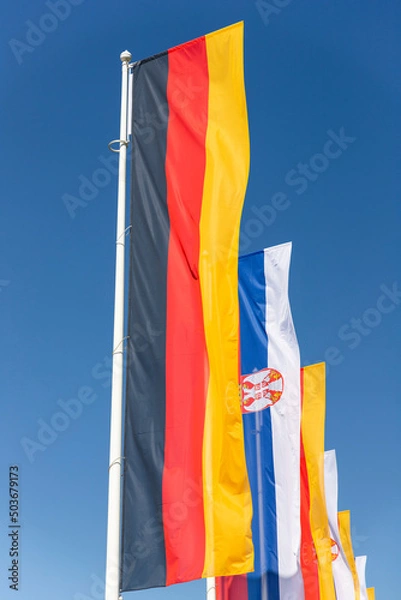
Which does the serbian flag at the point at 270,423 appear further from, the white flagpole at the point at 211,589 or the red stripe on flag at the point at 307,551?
the red stripe on flag at the point at 307,551

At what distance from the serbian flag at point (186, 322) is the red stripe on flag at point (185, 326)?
0.01 meters

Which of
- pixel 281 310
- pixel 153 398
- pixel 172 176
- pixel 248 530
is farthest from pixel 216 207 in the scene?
pixel 281 310

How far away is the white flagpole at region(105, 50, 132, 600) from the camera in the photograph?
25.8 ft

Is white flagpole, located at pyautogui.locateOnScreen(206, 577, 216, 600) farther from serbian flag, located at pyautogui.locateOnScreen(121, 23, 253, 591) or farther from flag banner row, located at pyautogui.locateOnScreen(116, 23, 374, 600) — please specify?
serbian flag, located at pyautogui.locateOnScreen(121, 23, 253, 591)

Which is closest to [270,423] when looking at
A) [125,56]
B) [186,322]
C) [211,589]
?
[211,589]

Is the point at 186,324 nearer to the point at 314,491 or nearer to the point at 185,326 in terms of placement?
the point at 185,326

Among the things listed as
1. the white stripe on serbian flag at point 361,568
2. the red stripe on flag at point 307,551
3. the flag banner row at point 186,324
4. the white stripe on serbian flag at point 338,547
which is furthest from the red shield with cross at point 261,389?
the white stripe on serbian flag at point 361,568

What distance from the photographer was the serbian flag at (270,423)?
1412 centimetres

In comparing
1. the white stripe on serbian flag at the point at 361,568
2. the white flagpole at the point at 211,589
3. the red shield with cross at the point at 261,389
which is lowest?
the white flagpole at the point at 211,589

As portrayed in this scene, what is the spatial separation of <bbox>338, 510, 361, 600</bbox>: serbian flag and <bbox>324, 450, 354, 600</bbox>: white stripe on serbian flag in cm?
117

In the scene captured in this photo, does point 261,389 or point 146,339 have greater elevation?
point 261,389

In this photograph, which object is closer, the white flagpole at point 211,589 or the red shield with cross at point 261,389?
the white flagpole at point 211,589

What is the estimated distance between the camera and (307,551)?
57.8 ft

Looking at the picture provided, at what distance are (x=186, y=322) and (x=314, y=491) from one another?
10.8m
